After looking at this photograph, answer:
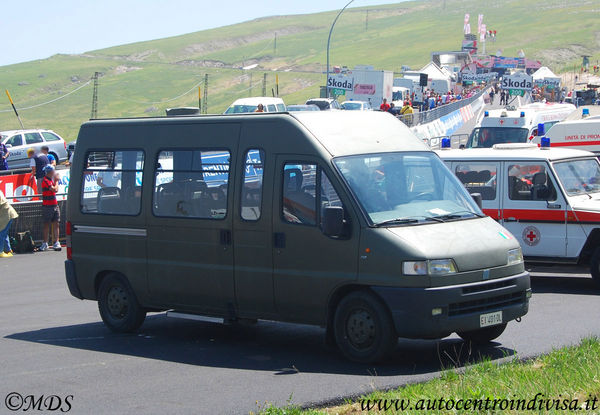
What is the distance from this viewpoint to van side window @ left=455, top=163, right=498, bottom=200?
525 inches

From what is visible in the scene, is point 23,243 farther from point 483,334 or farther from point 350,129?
point 483,334

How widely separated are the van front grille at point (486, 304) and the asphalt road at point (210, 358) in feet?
Result: 1.62

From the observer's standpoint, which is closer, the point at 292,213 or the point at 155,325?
the point at 292,213

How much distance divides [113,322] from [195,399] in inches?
145

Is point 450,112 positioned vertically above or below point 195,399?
above

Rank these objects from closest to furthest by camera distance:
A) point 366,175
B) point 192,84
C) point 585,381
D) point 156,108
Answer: point 585,381, point 366,175, point 156,108, point 192,84

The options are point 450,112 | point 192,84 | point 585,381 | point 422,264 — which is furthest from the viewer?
point 192,84

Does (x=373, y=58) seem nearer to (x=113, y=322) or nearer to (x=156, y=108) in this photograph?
(x=156, y=108)

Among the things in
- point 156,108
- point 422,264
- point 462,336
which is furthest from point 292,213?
point 156,108

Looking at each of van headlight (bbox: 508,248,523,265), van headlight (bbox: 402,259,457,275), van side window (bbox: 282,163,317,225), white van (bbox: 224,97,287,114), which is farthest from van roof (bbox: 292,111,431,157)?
white van (bbox: 224,97,287,114)

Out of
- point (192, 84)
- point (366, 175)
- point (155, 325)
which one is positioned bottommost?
point (155, 325)

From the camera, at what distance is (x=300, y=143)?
8.59 m

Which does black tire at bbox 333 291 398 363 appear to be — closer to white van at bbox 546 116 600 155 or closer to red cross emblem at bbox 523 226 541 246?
red cross emblem at bbox 523 226 541 246

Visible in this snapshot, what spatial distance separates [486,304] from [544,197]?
5159 millimetres
